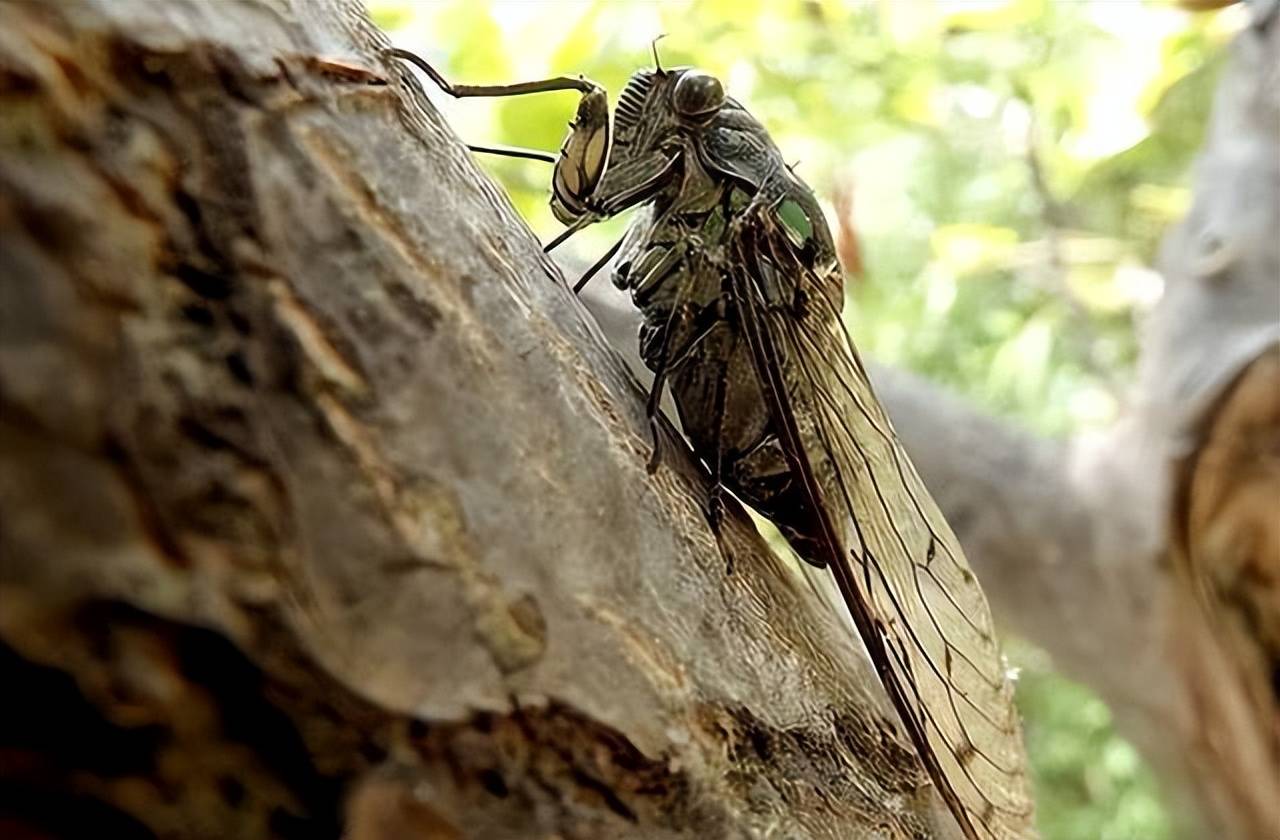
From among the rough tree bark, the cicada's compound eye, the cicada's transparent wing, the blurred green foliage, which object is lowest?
the rough tree bark

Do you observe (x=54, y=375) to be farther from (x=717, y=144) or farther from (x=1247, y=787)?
(x=1247, y=787)

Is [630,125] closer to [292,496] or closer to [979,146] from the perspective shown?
[292,496]

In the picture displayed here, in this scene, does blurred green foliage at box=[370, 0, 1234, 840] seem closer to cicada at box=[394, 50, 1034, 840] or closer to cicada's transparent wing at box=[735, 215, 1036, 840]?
cicada at box=[394, 50, 1034, 840]

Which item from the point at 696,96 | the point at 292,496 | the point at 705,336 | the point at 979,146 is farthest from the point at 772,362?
the point at 979,146

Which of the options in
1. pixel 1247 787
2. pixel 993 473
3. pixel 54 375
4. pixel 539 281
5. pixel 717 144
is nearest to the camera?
pixel 54 375

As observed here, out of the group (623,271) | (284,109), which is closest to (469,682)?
(284,109)

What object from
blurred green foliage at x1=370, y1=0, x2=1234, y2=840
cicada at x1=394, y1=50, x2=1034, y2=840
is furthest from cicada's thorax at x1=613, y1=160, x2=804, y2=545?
blurred green foliage at x1=370, y1=0, x2=1234, y2=840

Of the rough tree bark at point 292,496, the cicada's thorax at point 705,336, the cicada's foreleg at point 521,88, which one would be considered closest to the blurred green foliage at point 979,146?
the cicada's foreleg at point 521,88
